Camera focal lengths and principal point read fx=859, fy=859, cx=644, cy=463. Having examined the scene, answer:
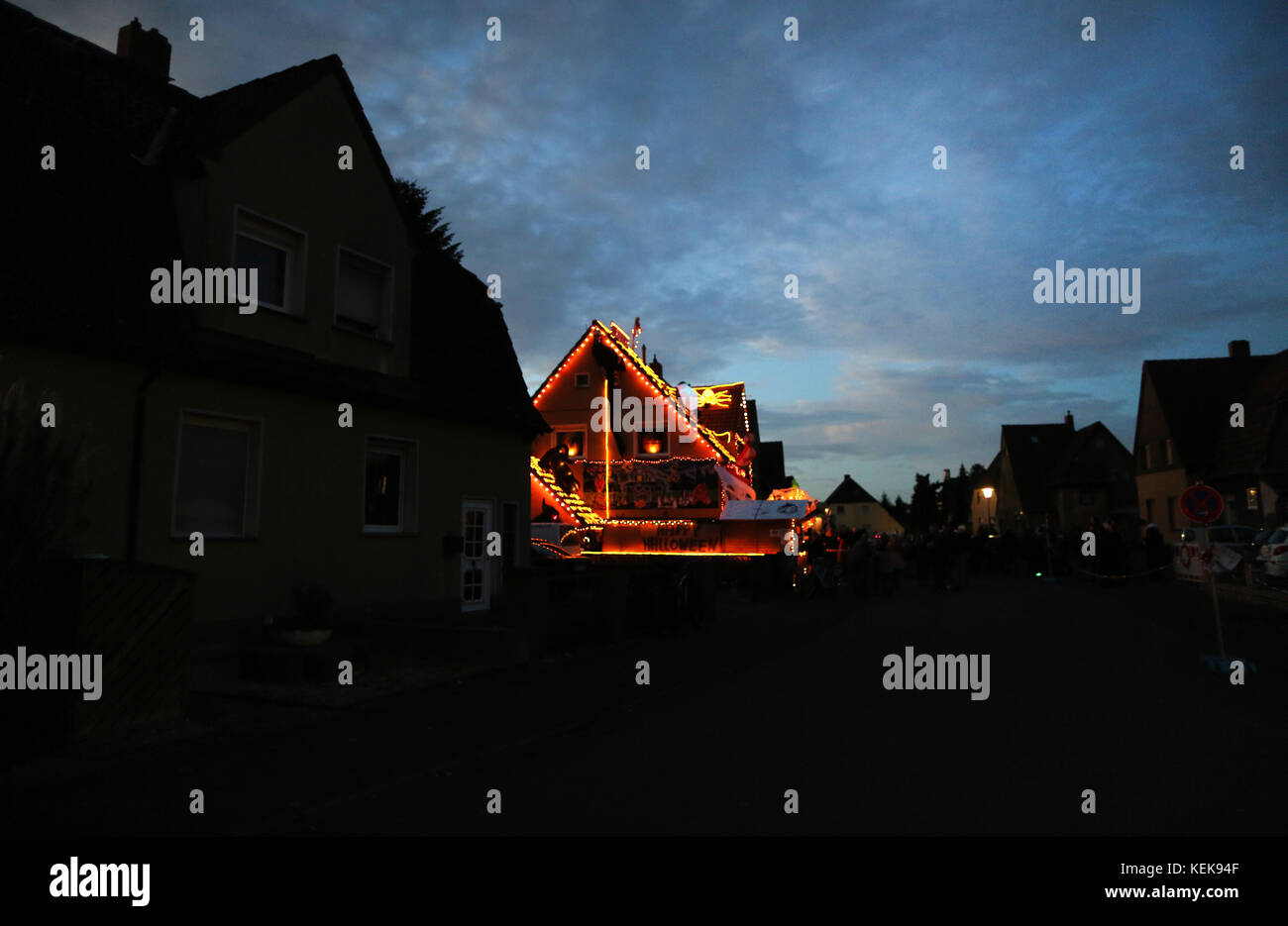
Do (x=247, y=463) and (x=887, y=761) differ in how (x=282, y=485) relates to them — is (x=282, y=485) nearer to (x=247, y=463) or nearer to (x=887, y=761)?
(x=247, y=463)

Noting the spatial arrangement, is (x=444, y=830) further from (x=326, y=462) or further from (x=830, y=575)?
(x=830, y=575)

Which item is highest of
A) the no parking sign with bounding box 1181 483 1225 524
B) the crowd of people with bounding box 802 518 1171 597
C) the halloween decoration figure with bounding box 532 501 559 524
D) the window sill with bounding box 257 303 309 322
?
the window sill with bounding box 257 303 309 322

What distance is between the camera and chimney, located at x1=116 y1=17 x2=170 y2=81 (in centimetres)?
1445

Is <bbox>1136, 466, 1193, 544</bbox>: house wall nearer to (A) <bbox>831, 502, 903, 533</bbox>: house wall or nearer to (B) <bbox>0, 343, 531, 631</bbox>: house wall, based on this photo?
(B) <bbox>0, 343, 531, 631</bbox>: house wall

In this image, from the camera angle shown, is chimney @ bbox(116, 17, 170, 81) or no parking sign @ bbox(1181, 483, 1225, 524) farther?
chimney @ bbox(116, 17, 170, 81)

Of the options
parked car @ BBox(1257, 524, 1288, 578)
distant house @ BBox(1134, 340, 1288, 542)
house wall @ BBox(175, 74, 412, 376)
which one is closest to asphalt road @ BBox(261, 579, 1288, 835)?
house wall @ BBox(175, 74, 412, 376)

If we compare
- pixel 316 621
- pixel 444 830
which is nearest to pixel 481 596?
pixel 316 621

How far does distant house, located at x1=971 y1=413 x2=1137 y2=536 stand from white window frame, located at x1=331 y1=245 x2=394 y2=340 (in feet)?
148

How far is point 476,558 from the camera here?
51.9ft

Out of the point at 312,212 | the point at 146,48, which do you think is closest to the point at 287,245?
the point at 312,212

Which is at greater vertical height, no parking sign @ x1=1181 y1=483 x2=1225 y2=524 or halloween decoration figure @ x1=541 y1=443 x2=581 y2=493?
halloween decoration figure @ x1=541 y1=443 x2=581 y2=493

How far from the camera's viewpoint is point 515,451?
16.5 m

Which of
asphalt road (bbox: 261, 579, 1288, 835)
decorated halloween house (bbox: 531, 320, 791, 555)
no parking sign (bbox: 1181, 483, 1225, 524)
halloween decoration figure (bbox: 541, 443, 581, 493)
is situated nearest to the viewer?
asphalt road (bbox: 261, 579, 1288, 835)
